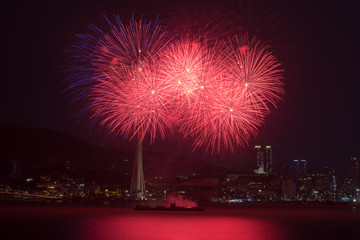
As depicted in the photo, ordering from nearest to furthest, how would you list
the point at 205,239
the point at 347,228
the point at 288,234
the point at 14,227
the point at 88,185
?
1. the point at 205,239
2. the point at 288,234
3. the point at 14,227
4. the point at 347,228
5. the point at 88,185

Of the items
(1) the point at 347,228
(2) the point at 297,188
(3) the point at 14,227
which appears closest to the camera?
(3) the point at 14,227

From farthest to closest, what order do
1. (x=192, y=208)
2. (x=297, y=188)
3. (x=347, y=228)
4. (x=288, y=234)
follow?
1. (x=297, y=188)
2. (x=192, y=208)
3. (x=347, y=228)
4. (x=288, y=234)

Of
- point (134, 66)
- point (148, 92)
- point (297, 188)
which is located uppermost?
point (134, 66)

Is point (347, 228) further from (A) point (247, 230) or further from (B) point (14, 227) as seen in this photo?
(B) point (14, 227)

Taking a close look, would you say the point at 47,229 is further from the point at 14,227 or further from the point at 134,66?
the point at 134,66

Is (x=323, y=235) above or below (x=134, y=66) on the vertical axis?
below

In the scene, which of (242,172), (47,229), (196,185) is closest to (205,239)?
(47,229)

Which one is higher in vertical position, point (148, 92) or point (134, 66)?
point (134, 66)

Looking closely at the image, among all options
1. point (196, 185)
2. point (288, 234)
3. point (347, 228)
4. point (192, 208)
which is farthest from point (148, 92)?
point (196, 185)

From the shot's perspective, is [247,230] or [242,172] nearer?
[247,230]
